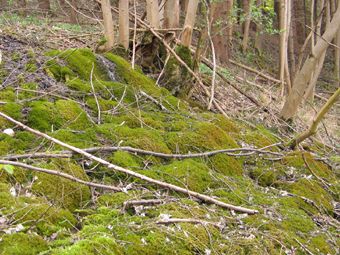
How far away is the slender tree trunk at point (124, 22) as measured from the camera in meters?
8.49

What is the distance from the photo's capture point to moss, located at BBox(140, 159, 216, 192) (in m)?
4.80

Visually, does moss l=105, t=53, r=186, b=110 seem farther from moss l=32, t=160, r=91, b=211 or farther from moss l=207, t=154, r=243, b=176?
moss l=32, t=160, r=91, b=211

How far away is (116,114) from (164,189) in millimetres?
2123

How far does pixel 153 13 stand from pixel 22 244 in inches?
275

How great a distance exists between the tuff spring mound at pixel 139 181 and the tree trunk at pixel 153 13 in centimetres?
164

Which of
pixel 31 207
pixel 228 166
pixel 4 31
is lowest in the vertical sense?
pixel 228 166

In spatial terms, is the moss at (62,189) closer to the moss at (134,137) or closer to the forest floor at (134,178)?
the forest floor at (134,178)

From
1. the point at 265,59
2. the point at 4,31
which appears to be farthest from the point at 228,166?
the point at 265,59

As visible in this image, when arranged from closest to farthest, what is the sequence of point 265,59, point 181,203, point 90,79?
point 181,203
point 90,79
point 265,59

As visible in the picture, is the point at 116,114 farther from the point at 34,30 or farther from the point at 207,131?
the point at 34,30

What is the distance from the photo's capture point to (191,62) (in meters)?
8.72

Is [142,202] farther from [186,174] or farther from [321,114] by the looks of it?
[321,114]

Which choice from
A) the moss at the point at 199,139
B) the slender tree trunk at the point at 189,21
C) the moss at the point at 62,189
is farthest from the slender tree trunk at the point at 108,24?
the moss at the point at 62,189

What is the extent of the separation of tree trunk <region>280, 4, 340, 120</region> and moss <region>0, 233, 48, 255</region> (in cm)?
701
